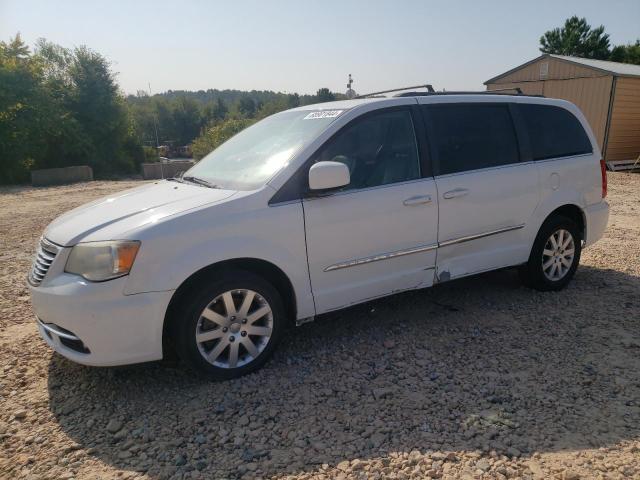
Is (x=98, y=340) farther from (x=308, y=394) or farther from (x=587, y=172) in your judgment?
(x=587, y=172)

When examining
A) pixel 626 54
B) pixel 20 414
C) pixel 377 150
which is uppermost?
A: pixel 626 54

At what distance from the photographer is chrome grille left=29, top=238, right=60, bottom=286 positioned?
10.1 ft

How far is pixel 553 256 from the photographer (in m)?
4.73

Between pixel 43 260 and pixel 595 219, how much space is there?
16.4 feet

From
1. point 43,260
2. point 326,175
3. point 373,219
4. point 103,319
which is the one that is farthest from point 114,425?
point 373,219

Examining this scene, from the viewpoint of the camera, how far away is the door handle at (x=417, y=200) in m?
3.70

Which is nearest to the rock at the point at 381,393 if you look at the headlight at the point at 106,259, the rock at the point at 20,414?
the headlight at the point at 106,259

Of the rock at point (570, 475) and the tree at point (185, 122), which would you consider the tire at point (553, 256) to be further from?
the tree at point (185, 122)

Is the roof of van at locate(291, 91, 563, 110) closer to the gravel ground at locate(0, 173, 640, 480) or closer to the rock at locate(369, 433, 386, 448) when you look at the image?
the gravel ground at locate(0, 173, 640, 480)

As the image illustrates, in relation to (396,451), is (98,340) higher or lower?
higher

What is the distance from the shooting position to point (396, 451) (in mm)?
2584

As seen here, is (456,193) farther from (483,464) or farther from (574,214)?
(483,464)

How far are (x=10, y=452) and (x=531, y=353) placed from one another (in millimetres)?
3470

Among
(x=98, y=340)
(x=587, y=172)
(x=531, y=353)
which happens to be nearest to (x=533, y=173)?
(x=587, y=172)
